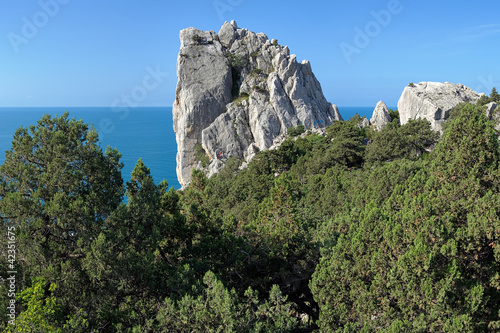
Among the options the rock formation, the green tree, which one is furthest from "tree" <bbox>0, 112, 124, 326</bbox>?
the rock formation

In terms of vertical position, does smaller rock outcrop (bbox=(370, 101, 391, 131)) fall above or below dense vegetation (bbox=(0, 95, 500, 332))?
above

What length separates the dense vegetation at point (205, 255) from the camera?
804 cm

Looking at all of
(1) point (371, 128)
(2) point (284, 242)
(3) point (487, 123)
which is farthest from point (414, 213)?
(1) point (371, 128)

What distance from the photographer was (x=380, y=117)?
48188 millimetres

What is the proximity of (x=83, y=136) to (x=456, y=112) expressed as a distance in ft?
132

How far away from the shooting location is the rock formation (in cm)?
4059

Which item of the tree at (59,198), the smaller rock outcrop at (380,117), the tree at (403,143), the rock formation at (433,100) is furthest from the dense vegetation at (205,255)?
the smaller rock outcrop at (380,117)

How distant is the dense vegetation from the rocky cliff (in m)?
42.5

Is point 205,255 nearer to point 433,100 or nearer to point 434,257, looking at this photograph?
point 434,257

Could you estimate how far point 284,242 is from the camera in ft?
Answer: 41.8

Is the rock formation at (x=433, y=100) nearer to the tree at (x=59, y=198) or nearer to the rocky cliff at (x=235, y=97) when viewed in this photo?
the rocky cliff at (x=235, y=97)

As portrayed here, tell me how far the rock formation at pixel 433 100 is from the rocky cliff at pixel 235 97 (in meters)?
14.4

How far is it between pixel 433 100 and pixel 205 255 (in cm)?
4073

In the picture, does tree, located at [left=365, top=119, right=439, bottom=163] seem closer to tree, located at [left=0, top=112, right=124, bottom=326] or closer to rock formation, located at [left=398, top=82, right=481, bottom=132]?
rock formation, located at [left=398, top=82, right=481, bottom=132]
